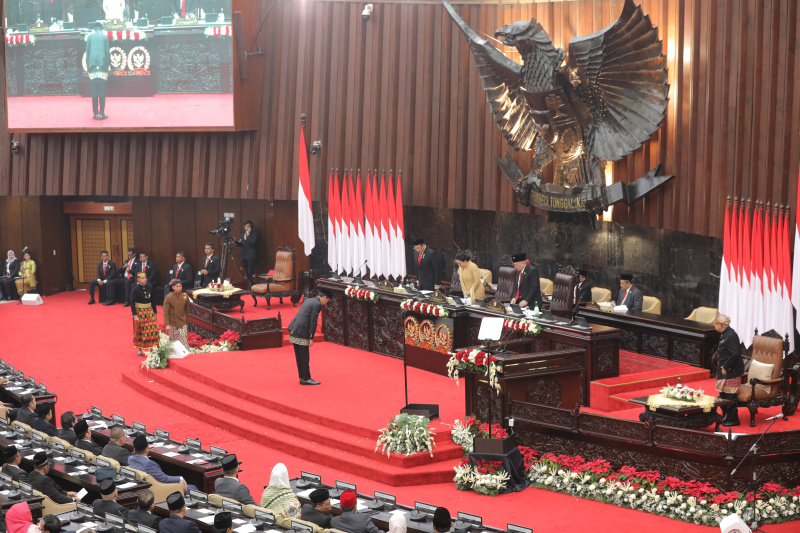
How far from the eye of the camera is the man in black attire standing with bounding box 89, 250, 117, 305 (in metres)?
19.7

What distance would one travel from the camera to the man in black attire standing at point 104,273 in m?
19.7

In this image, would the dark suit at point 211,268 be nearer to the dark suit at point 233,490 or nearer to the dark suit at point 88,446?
the dark suit at point 88,446

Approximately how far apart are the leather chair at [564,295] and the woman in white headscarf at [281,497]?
22.0 feet

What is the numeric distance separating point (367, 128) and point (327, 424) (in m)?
7.73

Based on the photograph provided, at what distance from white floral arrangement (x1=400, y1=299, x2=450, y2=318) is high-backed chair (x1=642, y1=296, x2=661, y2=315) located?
312 cm

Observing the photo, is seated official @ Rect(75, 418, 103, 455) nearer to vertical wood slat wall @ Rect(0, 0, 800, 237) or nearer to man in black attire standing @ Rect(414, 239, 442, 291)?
man in black attire standing @ Rect(414, 239, 442, 291)

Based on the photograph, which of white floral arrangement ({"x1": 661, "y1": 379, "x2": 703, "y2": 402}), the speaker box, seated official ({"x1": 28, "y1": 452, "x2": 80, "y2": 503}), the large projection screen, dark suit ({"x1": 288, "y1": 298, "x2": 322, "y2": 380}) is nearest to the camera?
seated official ({"x1": 28, "y1": 452, "x2": 80, "y2": 503})

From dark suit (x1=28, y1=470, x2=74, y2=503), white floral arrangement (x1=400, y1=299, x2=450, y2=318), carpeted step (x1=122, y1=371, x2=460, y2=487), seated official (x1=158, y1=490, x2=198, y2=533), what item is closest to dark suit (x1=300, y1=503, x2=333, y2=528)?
seated official (x1=158, y1=490, x2=198, y2=533)

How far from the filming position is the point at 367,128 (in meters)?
17.6

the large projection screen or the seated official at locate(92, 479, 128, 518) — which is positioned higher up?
the large projection screen

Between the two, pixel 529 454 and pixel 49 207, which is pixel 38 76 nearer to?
pixel 49 207

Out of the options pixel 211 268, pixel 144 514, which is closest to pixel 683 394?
pixel 144 514

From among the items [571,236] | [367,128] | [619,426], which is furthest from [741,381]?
[367,128]

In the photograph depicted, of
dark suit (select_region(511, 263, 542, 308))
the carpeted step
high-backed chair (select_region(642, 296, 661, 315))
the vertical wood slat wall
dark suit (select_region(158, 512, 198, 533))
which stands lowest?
the carpeted step
